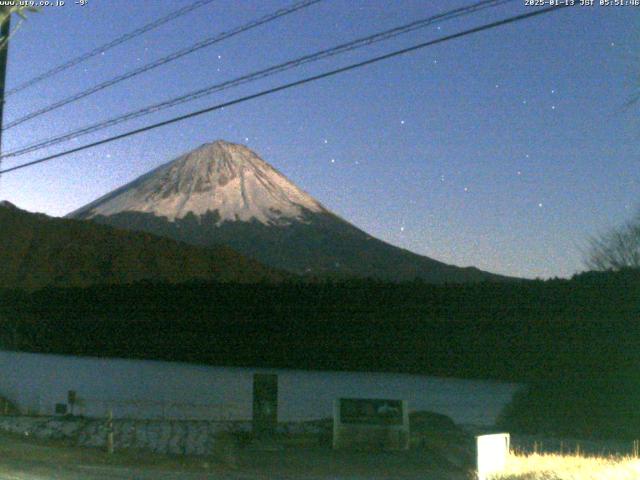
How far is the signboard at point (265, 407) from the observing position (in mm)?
16750

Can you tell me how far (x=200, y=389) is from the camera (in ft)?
76.8

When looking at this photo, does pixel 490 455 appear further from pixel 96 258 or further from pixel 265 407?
pixel 96 258

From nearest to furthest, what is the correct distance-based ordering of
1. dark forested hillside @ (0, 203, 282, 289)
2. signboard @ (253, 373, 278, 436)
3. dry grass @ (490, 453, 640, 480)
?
1. dry grass @ (490, 453, 640, 480)
2. signboard @ (253, 373, 278, 436)
3. dark forested hillside @ (0, 203, 282, 289)

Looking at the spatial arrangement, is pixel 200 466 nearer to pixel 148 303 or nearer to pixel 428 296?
pixel 428 296

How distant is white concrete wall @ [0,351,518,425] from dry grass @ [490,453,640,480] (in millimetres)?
7084

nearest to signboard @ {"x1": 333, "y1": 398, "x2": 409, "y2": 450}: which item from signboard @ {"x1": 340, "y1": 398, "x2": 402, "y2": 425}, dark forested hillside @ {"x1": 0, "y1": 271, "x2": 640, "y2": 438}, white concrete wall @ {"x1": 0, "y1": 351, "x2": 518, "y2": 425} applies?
signboard @ {"x1": 340, "y1": 398, "x2": 402, "y2": 425}

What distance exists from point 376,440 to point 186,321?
11568mm

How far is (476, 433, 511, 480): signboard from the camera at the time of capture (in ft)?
36.4

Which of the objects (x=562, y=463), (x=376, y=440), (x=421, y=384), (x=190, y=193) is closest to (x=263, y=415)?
(x=376, y=440)

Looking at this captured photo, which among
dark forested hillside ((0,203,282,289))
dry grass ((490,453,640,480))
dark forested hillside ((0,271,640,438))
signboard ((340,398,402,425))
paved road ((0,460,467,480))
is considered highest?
dark forested hillside ((0,203,282,289))

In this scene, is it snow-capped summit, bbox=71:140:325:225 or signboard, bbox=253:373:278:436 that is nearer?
signboard, bbox=253:373:278:436

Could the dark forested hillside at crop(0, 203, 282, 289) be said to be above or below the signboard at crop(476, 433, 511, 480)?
above

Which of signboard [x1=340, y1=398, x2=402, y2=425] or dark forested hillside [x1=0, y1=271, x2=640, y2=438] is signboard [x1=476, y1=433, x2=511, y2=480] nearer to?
signboard [x1=340, y1=398, x2=402, y2=425]

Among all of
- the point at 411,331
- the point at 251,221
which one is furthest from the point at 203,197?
the point at 411,331
